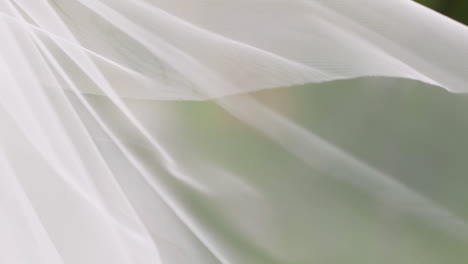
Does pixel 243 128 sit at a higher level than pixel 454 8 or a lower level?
lower

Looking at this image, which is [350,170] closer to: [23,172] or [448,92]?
[448,92]

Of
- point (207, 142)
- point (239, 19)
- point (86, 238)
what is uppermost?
point (239, 19)

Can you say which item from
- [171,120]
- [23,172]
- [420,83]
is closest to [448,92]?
[420,83]

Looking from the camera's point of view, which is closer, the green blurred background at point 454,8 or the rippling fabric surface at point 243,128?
the rippling fabric surface at point 243,128

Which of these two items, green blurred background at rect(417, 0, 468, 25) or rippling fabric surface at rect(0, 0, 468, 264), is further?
green blurred background at rect(417, 0, 468, 25)

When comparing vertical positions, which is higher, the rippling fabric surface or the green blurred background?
the green blurred background

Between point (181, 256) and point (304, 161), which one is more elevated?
point (304, 161)

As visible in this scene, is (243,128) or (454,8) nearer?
(243,128)

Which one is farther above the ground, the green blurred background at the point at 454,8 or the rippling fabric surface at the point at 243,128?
the green blurred background at the point at 454,8
